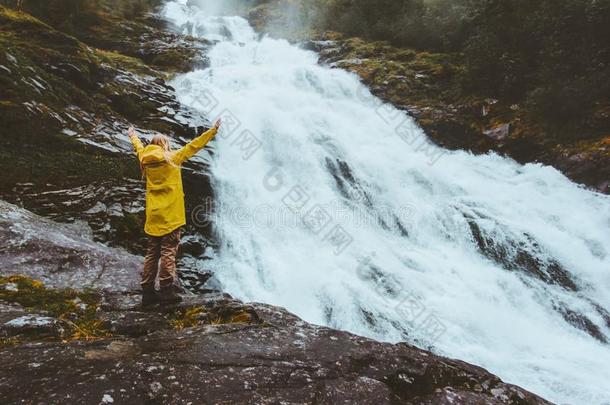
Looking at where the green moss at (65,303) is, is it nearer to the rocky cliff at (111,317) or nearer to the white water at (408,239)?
the rocky cliff at (111,317)

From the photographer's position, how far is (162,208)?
4785mm

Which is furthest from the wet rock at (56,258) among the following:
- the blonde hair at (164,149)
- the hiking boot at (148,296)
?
the blonde hair at (164,149)

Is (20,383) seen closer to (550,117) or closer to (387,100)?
(550,117)

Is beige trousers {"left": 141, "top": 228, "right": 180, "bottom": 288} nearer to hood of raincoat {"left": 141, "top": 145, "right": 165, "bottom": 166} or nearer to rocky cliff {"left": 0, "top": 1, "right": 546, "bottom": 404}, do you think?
rocky cliff {"left": 0, "top": 1, "right": 546, "bottom": 404}

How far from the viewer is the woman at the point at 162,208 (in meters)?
4.76

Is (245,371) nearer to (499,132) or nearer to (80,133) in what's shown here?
(80,133)

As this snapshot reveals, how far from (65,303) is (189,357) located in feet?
7.29

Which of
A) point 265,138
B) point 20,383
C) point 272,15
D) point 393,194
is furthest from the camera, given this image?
point 272,15

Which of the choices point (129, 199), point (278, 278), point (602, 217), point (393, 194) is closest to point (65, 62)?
point (129, 199)

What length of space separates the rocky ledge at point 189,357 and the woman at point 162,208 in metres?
0.33

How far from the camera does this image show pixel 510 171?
1622 centimetres

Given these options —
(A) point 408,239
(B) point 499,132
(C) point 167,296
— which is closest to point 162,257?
(C) point 167,296

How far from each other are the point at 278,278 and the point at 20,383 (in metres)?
7.22

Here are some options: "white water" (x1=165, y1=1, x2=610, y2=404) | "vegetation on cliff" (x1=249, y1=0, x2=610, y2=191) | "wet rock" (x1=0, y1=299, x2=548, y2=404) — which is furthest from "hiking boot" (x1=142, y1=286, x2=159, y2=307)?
"vegetation on cliff" (x1=249, y1=0, x2=610, y2=191)
